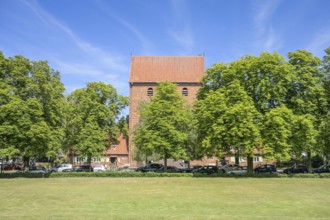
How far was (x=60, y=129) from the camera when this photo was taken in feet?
135

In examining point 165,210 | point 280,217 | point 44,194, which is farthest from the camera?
point 44,194

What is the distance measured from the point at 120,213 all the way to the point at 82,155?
27.9 m

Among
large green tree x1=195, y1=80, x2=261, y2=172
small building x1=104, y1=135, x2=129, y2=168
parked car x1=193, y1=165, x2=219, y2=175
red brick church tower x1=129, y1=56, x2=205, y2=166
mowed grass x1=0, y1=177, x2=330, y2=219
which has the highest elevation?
red brick church tower x1=129, y1=56, x2=205, y2=166

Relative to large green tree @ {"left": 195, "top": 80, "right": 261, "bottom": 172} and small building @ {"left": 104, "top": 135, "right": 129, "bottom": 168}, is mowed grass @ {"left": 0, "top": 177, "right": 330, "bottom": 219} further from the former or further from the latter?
small building @ {"left": 104, "top": 135, "right": 129, "bottom": 168}

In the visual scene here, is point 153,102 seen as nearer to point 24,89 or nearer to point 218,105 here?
point 218,105

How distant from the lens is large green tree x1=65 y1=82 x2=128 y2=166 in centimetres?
4331

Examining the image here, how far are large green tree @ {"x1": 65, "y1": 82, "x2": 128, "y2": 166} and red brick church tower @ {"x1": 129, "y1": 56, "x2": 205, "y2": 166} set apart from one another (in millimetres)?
19578

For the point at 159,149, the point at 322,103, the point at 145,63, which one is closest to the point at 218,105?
the point at 159,149

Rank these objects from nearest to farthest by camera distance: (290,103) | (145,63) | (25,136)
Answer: (25,136), (290,103), (145,63)

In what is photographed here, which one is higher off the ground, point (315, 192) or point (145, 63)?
point (145, 63)

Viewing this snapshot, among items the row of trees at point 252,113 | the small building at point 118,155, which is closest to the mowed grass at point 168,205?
the row of trees at point 252,113

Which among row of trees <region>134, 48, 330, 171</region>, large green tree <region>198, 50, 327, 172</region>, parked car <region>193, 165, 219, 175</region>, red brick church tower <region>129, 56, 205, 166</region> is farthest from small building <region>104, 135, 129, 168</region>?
large green tree <region>198, 50, 327, 172</region>

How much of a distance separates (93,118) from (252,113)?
20.7 meters

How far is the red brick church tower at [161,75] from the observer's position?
69375 millimetres
